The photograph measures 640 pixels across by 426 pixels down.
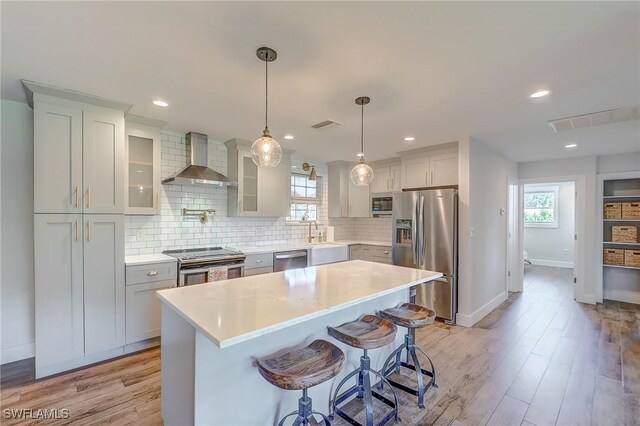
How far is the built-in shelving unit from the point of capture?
464 centimetres

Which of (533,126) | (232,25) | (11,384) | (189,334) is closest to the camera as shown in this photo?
(189,334)

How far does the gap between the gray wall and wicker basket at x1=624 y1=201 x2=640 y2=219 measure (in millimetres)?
8092

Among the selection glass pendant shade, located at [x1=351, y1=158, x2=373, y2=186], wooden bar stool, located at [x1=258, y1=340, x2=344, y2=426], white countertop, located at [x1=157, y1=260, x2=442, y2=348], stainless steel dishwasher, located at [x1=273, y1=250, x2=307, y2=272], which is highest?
glass pendant shade, located at [x1=351, y1=158, x2=373, y2=186]

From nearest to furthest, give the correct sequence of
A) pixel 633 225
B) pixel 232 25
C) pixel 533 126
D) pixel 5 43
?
pixel 232 25 → pixel 5 43 → pixel 533 126 → pixel 633 225

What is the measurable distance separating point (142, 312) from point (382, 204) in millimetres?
3923

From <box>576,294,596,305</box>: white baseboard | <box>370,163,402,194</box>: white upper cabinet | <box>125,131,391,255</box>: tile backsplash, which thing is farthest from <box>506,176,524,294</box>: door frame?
<box>125,131,391,255</box>: tile backsplash

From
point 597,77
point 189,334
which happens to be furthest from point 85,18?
point 597,77

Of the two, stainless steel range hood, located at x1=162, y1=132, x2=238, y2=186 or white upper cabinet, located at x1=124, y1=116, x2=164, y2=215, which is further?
stainless steel range hood, located at x1=162, y1=132, x2=238, y2=186

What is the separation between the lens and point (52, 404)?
2113 mm

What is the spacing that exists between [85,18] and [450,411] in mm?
3437

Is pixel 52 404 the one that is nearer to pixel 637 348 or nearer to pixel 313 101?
pixel 313 101

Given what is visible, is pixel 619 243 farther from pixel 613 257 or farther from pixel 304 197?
pixel 304 197

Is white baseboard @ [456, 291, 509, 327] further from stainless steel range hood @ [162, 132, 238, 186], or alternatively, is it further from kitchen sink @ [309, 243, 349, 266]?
stainless steel range hood @ [162, 132, 238, 186]

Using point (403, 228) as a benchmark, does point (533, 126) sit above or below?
above
